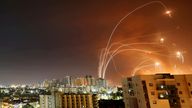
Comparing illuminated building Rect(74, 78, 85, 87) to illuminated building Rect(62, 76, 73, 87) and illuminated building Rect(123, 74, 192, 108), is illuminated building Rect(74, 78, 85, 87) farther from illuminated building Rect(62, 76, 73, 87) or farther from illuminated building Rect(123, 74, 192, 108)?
illuminated building Rect(123, 74, 192, 108)

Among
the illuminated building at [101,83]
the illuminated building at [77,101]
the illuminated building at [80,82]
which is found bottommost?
the illuminated building at [77,101]

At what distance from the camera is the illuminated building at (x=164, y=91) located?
18266 millimetres

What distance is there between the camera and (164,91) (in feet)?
60.6

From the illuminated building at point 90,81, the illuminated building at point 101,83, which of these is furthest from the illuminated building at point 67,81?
the illuminated building at point 101,83

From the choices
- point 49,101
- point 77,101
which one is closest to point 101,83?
point 49,101

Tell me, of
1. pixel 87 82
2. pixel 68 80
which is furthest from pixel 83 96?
pixel 68 80

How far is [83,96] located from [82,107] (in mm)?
1689

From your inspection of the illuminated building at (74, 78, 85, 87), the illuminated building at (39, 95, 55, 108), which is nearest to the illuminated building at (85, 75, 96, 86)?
the illuminated building at (74, 78, 85, 87)

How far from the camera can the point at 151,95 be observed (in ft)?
61.9

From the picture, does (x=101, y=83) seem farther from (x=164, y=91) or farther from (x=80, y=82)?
(x=164, y=91)

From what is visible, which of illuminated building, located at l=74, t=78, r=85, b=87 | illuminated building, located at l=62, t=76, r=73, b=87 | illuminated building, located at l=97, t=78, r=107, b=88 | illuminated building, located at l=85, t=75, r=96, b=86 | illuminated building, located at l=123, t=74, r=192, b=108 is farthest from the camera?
illuminated building, located at l=62, t=76, r=73, b=87

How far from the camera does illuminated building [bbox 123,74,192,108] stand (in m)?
18.3

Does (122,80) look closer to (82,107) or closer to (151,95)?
(151,95)

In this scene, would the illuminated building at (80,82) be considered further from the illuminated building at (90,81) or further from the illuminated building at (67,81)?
the illuminated building at (67,81)
